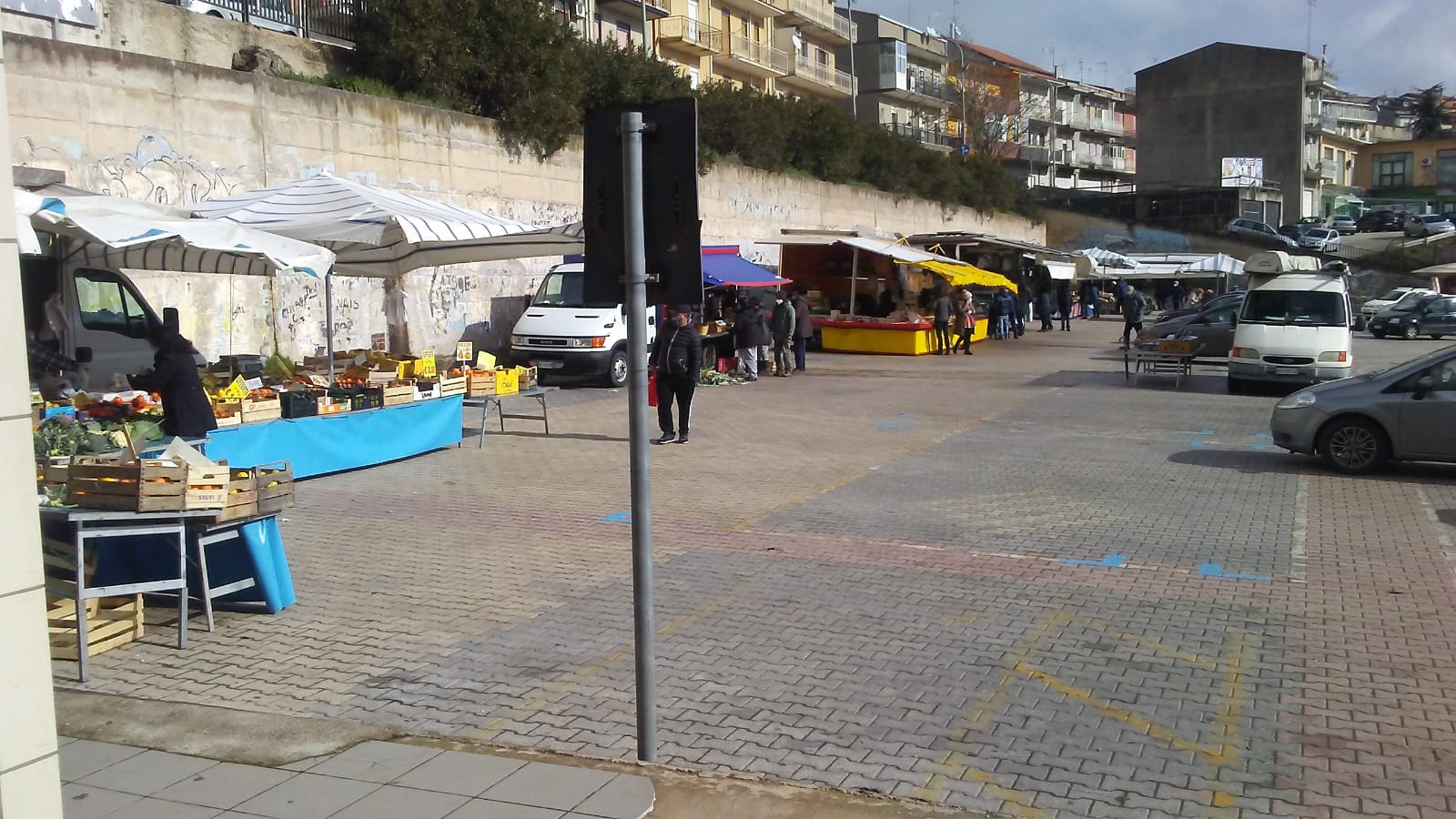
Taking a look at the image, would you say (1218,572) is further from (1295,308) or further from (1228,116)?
(1228,116)

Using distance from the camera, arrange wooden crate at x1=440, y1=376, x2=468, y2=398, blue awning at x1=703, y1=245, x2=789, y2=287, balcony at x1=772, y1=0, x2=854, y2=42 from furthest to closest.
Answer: balcony at x1=772, y1=0, x2=854, y2=42 → blue awning at x1=703, y1=245, x2=789, y2=287 → wooden crate at x1=440, y1=376, x2=468, y2=398

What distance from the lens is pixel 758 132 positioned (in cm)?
3441

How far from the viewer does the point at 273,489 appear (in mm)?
6863

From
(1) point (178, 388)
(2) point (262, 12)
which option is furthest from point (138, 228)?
(2) point (262, 12)

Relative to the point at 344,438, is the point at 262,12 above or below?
above

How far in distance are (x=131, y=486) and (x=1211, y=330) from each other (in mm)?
24853

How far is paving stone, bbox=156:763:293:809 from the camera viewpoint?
176 inches

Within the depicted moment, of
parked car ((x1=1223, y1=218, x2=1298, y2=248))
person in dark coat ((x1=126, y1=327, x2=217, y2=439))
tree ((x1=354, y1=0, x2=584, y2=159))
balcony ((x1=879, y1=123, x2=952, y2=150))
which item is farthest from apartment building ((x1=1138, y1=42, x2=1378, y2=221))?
person in dark coat ((x1=126, y1=327, x2=217, y2=439))

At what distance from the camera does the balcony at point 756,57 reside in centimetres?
5088

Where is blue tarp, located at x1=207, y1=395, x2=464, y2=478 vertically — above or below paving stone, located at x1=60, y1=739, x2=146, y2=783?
above

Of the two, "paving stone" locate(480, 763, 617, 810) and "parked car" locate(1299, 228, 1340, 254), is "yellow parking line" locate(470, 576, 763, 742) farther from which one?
"parked car" locate(1299, 228, 1340, 254)

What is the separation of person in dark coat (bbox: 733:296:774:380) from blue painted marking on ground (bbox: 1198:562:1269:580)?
46.7ft

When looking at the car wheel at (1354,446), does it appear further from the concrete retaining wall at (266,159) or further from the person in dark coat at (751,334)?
the concrete retaining wall at (266,159)

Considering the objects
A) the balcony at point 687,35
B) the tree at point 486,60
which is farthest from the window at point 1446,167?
the tree at point 486,60
